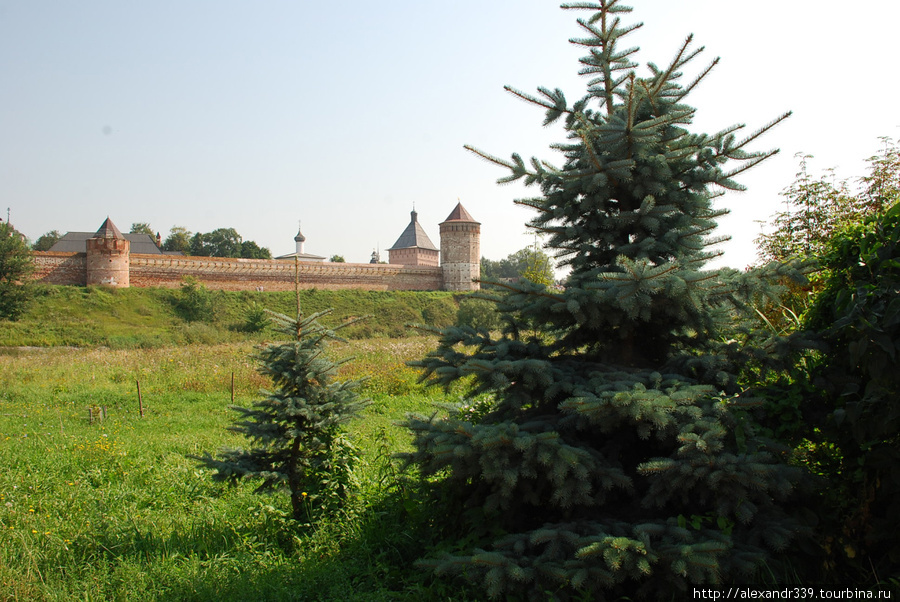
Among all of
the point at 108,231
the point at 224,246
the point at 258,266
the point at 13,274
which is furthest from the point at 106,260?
the point at 224,246

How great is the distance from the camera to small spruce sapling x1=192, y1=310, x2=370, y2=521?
434 cm

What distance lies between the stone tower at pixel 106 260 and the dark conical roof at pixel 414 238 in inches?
1015

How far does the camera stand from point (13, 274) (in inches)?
1257

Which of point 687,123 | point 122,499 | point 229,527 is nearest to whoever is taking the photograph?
point 687,123

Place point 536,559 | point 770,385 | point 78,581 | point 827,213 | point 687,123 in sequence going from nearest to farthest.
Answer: point 536,559, point 770,385, point 78,581, point 687,123, point 827,213

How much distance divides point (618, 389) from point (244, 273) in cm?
4201

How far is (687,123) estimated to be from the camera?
4016 mm

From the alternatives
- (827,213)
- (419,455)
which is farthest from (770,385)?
(827,213)

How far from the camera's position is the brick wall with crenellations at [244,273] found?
120 ft

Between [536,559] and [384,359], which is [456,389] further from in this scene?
[536,559]

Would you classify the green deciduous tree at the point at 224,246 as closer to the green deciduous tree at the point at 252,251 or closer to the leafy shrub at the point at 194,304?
the green deciduous tree at the point at 252,251

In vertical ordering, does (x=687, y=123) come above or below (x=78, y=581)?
above

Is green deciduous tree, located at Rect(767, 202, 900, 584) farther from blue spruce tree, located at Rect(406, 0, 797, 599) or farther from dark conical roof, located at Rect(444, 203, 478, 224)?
dark conical roof, located at Rect(444, 203, 478, 224)

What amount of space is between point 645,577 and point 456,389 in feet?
27.5
